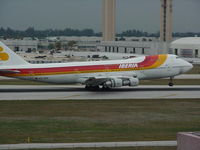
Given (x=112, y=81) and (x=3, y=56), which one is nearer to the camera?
(x=112, y=81)

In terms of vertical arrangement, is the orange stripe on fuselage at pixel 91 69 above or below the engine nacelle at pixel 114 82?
above

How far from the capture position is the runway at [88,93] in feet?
177

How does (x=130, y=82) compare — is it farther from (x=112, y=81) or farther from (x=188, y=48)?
(x=188, y=48)

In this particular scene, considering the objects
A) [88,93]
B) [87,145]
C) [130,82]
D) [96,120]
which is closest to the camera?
[87,145]

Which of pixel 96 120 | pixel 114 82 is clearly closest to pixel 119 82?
pixel 114 82

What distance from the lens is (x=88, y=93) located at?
188 ft

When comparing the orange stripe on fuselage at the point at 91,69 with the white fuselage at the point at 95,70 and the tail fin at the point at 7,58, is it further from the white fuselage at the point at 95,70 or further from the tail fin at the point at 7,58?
the tail fin at the point at 7,58

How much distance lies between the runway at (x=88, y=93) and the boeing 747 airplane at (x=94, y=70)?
1.36 m

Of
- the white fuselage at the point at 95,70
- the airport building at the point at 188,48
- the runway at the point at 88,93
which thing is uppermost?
the white fuselage at the point at 95,70

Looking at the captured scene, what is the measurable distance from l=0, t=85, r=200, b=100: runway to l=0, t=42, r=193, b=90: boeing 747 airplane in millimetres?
1362

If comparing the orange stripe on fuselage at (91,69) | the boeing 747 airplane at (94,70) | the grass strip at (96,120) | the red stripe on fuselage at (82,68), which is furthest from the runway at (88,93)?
the grass strip at (96,120)

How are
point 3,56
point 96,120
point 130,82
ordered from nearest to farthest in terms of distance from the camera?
point 96,120 → point 3,56 → point 130,82

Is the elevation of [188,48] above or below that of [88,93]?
below

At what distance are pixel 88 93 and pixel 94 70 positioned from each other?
3.59 m
